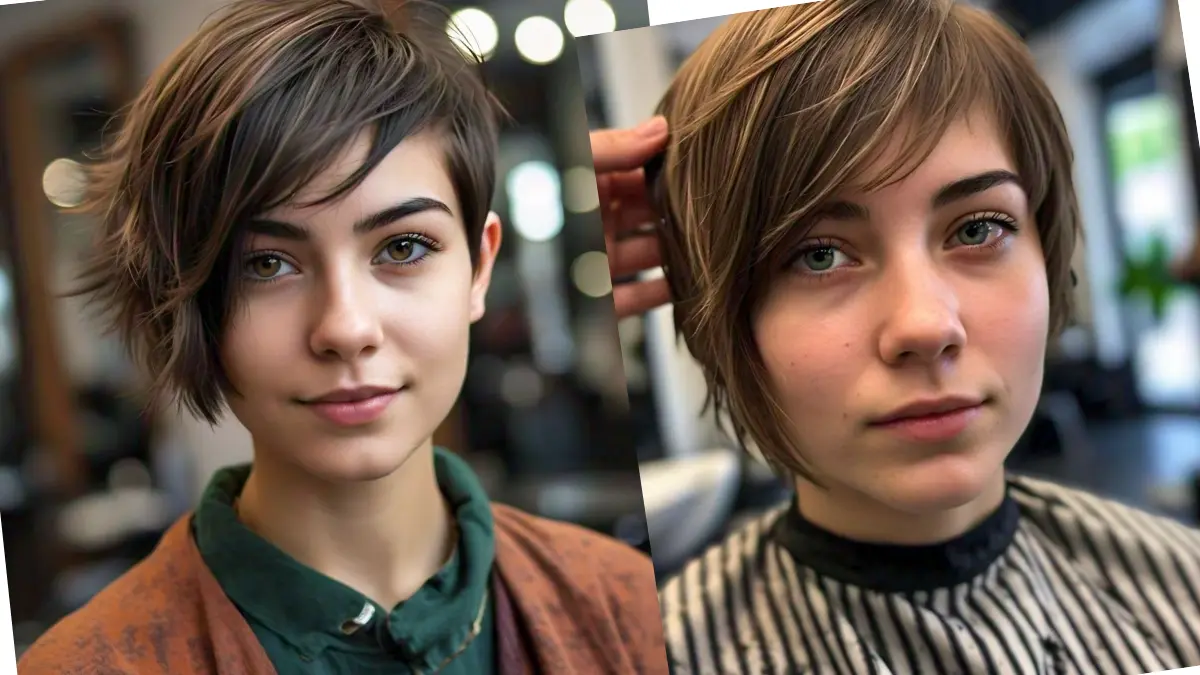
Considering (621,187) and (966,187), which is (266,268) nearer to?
(621,187)

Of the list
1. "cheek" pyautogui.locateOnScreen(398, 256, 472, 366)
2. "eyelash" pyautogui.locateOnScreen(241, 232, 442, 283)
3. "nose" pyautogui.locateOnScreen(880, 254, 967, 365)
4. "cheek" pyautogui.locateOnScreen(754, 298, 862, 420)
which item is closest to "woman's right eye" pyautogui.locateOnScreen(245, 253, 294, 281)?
"eyelash" pyautogui.locateOnScreen(241, 232, 442, 283)

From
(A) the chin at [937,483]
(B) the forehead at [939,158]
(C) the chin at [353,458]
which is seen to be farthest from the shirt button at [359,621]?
(B) the forehead at [939,158]

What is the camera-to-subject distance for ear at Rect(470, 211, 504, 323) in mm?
1109

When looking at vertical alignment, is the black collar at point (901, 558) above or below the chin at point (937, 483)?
below

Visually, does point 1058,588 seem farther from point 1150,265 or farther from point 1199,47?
point 1199,47

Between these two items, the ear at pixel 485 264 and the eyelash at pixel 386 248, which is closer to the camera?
the eyelash at pixel 386 248

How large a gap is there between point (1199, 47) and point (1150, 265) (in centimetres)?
28

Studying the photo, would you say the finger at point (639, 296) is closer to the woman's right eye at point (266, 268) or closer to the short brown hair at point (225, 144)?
the short brown hair at point (225, 144)

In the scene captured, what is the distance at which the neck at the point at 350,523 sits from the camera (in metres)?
1.04

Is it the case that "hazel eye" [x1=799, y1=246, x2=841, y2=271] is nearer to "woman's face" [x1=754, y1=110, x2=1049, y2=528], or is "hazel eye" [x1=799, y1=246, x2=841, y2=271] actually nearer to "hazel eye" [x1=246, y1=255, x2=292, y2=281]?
"woman's face" [x1=754, y1=110, x2=1049, y2=528]

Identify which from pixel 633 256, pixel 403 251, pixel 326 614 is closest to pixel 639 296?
pixel 633 256

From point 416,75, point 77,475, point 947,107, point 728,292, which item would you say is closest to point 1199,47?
point 947,107

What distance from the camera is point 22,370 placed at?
43.0 inches

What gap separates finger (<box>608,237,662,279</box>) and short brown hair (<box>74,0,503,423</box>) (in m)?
0.20
